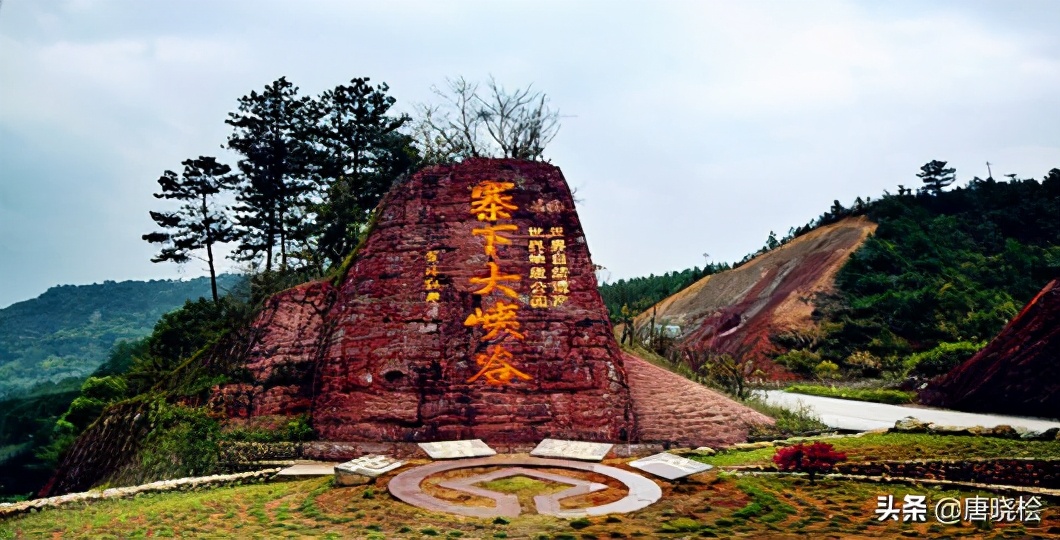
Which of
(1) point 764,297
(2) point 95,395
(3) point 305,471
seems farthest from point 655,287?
(3) point 305,471

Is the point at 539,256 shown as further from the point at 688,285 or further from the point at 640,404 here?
the point at 688,285

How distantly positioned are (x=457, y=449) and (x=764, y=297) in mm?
19234

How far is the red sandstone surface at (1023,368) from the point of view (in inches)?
350

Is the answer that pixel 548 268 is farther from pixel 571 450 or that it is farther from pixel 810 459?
pixel 810 459

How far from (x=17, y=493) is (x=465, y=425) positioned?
16.1 metres

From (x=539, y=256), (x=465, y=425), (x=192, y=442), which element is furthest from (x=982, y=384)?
(x=192, y=442)

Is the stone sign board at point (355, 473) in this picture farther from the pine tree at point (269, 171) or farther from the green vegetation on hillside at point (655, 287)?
the green vegetation on hillside at point (655, 287)

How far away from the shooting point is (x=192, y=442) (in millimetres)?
8391

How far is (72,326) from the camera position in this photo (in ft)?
156

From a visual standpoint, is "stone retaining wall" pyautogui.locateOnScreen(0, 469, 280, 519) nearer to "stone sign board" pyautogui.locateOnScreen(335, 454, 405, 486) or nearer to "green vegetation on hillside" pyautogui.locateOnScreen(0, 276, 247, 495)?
"stone sign board" pyautogui.locateOnScreen(335, 454, 405, 486)

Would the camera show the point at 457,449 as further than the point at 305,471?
Yes

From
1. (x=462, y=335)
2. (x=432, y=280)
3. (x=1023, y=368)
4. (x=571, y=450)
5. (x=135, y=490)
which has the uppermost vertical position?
(x=432, y=280)

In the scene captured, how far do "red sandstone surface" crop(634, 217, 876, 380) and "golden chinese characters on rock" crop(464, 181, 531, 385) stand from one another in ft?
33.6

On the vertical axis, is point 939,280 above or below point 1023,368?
above
